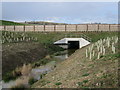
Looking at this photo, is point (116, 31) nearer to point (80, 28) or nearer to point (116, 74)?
point (80, 28)

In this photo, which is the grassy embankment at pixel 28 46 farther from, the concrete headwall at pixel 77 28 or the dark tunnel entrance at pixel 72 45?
the concrete headwall at pixel 77 28

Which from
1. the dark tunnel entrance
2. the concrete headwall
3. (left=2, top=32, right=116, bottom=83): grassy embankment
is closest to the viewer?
(left=2, top=32, right=116, bottom=83): grassy embankment

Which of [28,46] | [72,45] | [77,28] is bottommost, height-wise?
[72,45]

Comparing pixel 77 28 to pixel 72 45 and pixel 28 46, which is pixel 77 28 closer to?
pixel 72 45

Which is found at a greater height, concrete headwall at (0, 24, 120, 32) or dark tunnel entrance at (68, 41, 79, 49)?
concrete headwall at (0, 24, 120, 32)

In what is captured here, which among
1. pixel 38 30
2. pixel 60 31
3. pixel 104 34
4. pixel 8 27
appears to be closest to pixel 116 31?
pixel 104 34

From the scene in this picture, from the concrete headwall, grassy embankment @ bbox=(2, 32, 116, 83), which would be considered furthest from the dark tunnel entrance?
the concrete headwall

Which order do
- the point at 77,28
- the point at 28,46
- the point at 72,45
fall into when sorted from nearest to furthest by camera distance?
1. the point at 28,46
2. the point at 72,45
3. the point at 77,28

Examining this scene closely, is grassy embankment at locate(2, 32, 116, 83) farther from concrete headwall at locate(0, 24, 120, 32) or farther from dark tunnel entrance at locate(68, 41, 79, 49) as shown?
concrete headwall at locate(0, 24, 120, 32)

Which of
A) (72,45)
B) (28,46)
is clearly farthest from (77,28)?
(28,46)

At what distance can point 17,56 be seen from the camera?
36.3 m

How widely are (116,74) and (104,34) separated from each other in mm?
61189

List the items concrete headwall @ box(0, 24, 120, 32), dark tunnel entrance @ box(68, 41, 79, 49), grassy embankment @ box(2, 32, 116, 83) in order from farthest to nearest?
concrete headwall @ box(0, 24, 120, 32) < dark tunnel entrance @ box(68, 41, 79, 49) < grassy embankment @ box(2, 32, 116, 83)

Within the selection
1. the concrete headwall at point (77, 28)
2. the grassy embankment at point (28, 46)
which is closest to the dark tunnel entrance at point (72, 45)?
the grassy embankment at point (28, 46)
